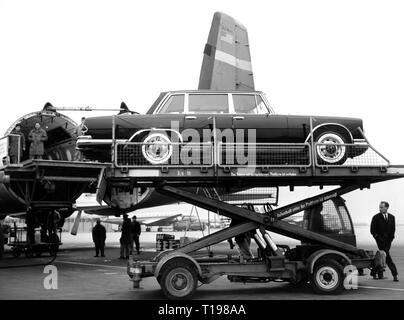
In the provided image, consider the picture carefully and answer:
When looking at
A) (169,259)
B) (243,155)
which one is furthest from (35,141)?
(243,155)

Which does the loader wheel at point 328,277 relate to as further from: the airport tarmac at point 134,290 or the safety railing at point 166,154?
the safety railing at point 166,154

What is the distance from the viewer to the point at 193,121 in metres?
11.0

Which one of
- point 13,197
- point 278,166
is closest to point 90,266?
point 13,197

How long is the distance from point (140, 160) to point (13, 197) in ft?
33.7

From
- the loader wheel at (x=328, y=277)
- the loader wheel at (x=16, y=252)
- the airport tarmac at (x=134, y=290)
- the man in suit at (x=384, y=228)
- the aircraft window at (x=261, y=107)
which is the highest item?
the aircraft window at (x=261, y=107)

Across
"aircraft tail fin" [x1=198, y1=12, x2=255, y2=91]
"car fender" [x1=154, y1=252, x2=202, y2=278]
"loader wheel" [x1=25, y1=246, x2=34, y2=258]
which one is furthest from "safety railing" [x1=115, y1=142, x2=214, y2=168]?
"loader wheel" [x1=25, y1=246, x2=34, y2=258]

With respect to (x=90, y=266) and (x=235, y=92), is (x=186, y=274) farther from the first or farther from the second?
(x=90, y=266)

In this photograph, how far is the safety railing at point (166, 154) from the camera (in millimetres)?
9758

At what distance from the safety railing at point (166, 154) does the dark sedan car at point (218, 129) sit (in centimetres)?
2

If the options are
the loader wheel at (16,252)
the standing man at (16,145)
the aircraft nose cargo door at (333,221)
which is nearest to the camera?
the aircraft nose cargo door at (333,221)

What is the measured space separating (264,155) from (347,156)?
1608mm

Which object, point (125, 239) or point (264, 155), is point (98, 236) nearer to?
point (125, 239)

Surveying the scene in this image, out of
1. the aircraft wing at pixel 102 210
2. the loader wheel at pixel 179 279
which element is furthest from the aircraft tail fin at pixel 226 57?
the loader wheel at pixel 179 279
